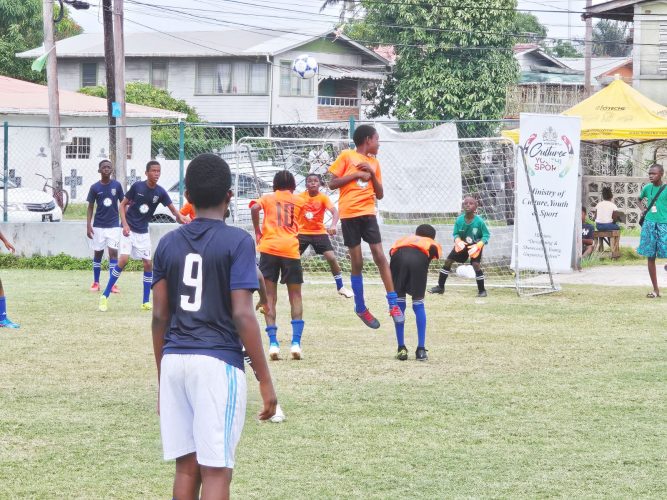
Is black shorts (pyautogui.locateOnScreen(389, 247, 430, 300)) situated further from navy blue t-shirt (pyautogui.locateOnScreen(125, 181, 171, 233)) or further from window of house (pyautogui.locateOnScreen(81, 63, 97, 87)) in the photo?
window of house (pyautogui.locateOnScreen(81, 63, 97, 87))

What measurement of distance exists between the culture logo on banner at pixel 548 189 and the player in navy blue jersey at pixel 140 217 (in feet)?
18.0

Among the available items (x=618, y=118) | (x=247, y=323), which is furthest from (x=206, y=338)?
(x=618, y=118)

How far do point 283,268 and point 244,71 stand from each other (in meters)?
41.4

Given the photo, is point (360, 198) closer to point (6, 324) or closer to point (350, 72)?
point (6, 324)

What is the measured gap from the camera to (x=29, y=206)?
26.7 meters

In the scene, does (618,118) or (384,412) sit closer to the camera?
(384,412)

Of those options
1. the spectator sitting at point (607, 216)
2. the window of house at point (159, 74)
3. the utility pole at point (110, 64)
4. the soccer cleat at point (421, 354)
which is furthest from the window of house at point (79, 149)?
the soccer cleat at point (421, 354)

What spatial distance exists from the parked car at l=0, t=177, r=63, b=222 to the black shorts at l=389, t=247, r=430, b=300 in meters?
16.6

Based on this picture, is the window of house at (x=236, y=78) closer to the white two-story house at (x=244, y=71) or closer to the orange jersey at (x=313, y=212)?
the white two-story house at (x=244, y=71)

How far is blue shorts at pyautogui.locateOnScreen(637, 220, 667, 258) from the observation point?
16.0 meters

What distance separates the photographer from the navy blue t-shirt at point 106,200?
16250 millimetres

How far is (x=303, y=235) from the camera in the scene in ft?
50.6

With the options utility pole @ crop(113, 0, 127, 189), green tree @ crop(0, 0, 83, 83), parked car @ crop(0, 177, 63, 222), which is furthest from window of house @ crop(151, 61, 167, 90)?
utility pole @ crop(113, 0, 127, 189)

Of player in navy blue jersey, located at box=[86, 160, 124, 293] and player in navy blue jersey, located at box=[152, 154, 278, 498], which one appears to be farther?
player in navy blue jersey, located at box=[86, 160, 124, 293]
